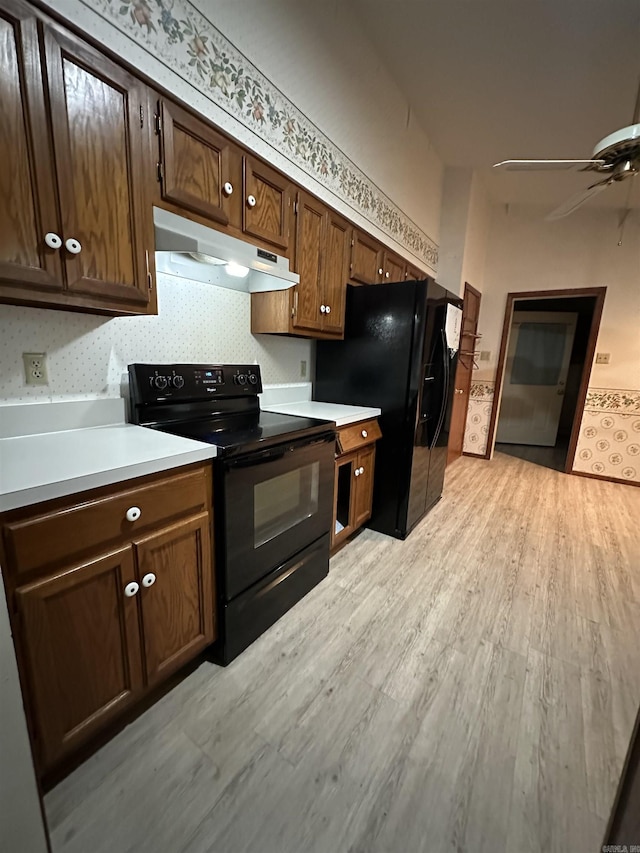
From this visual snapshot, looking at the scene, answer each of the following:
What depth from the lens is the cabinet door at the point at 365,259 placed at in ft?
7.86

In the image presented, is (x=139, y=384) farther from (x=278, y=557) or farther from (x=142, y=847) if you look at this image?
(x=142, y=847)

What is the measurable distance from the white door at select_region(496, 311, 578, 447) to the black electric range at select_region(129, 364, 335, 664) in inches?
185

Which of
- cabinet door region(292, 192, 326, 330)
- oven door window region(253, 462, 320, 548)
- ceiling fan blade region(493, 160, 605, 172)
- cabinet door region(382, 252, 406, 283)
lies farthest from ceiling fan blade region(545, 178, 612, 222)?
oven door window region(253, 462, 320, 548)

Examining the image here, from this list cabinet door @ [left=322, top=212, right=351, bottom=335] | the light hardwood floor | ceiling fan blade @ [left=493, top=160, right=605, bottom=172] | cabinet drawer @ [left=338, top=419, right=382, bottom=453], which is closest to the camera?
the light hardwood floor

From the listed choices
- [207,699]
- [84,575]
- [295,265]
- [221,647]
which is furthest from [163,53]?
[207,699]

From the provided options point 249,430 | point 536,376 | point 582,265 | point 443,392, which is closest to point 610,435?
point 536,376

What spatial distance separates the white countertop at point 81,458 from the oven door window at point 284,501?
1.12 feet

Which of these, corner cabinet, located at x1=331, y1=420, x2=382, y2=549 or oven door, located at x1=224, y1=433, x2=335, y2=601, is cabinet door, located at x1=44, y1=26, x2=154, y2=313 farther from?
corner cabinet, located at x1=331, y1=420, x2=382, y2=549

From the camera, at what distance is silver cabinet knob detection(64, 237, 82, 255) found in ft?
3.39

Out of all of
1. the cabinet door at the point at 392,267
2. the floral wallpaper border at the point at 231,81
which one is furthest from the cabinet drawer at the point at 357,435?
the floral wallpaper border at the point at 231,81

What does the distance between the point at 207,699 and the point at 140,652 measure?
365 mm

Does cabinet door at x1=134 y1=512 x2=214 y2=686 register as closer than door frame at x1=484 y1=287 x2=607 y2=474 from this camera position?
Yes

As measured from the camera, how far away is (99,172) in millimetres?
1081

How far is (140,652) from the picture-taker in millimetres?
1122
